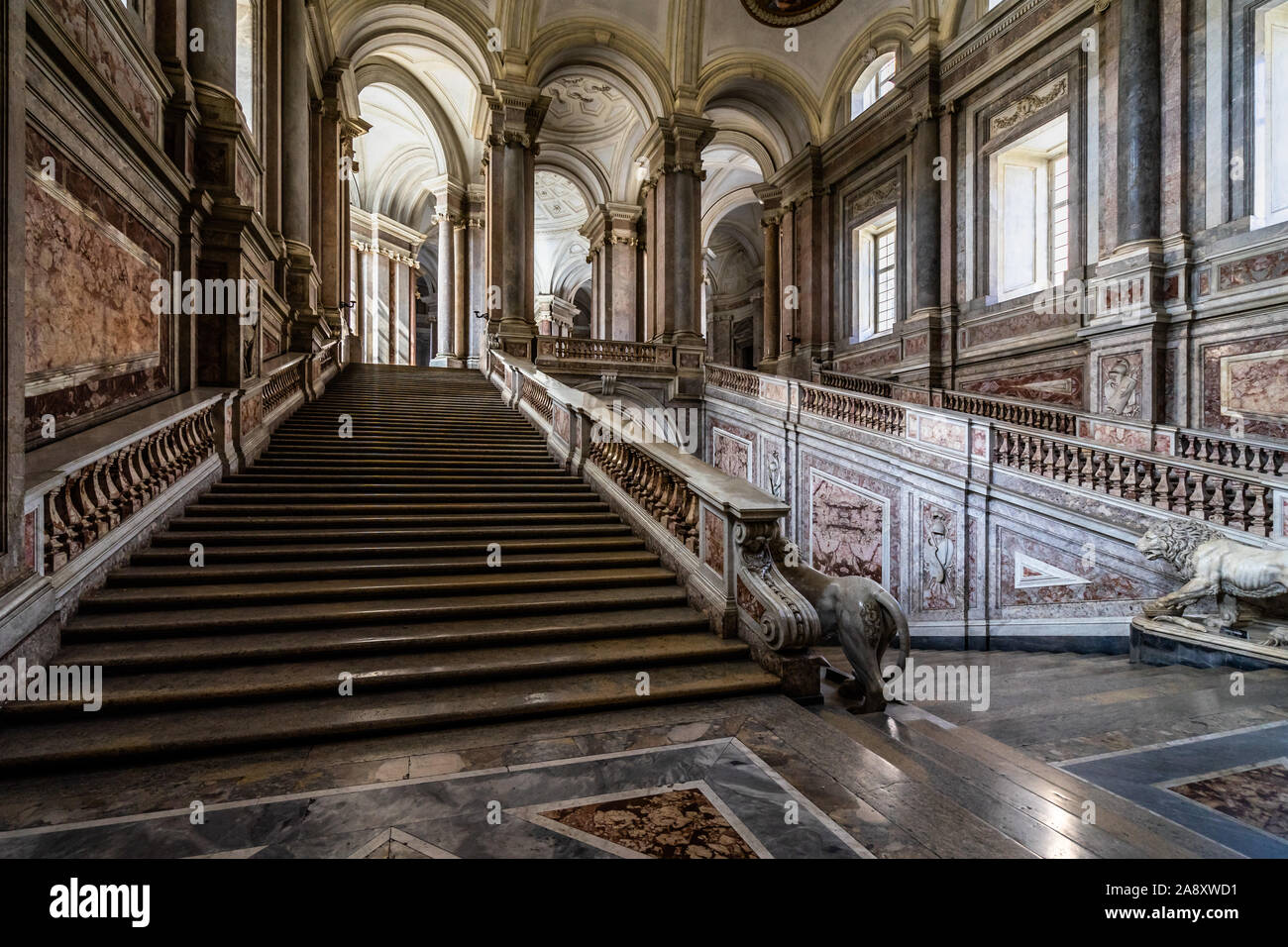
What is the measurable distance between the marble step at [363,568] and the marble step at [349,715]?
→ 1.36 metres

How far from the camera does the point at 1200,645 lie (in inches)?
194

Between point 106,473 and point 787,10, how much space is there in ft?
58.8

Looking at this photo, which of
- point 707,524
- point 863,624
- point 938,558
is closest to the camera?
point 863,624

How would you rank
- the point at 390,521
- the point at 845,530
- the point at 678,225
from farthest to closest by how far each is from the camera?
1. the point at 678,225
2. the point at 845,530
3. the point at 390,521

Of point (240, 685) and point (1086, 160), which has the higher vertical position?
point (1086, 160)

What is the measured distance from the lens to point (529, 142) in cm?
1597

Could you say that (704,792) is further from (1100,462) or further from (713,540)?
(1100,462)

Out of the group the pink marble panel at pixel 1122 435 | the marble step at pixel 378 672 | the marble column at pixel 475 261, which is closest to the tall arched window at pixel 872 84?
the pink marble panel at pixel 1122 435

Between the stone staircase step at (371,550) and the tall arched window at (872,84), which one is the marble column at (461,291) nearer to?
the tall arched window at (872,84)

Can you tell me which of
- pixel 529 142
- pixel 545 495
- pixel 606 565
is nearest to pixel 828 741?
pixel 606 565

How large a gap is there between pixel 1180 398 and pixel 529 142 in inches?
571

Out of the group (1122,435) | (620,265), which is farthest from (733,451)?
(620,265)

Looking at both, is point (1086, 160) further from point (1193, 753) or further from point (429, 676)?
point (429, 676)
